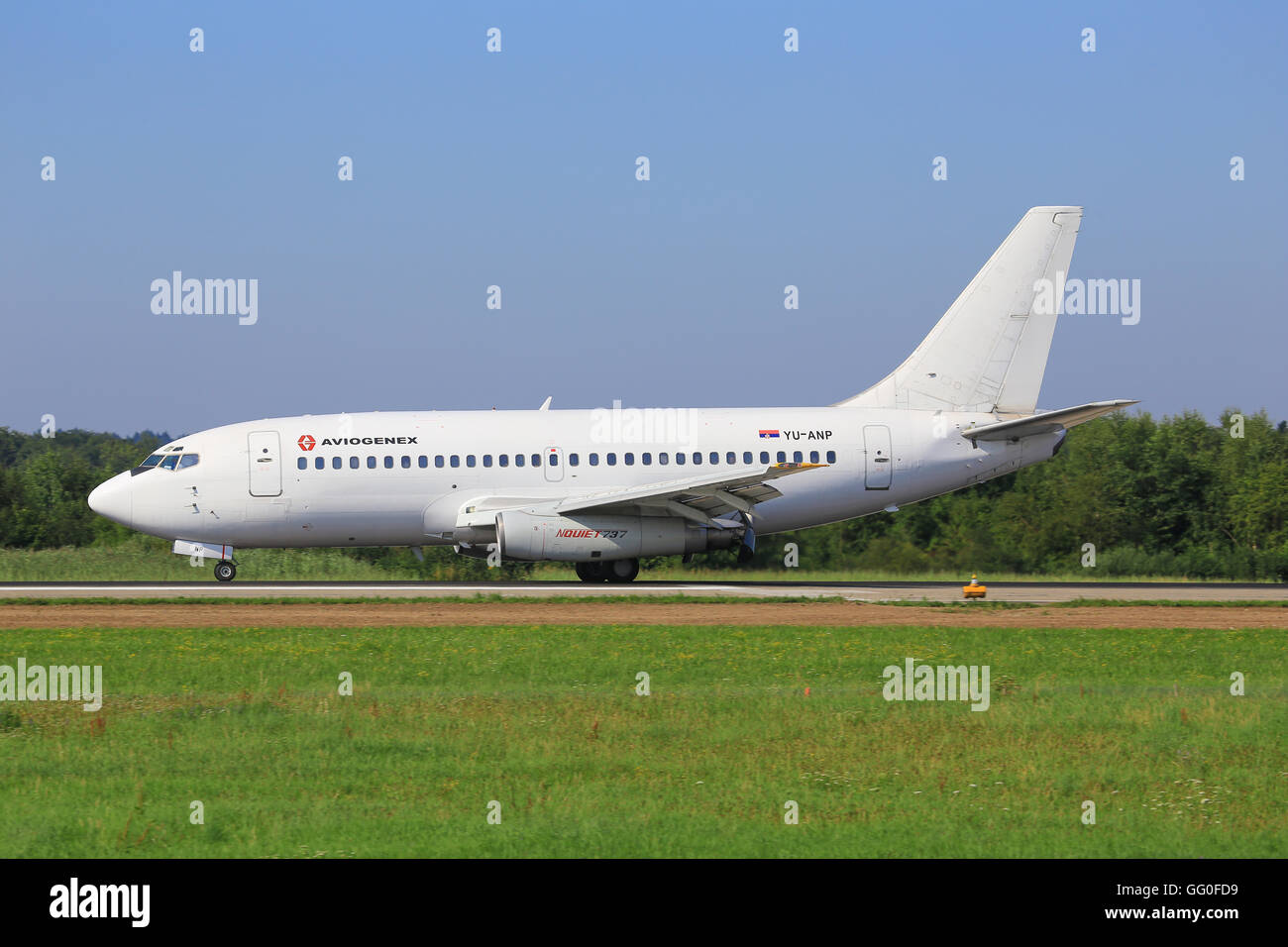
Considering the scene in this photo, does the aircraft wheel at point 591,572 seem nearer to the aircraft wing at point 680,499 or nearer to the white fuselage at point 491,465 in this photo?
the aircraft wing at point 680,499

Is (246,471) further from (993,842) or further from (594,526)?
(993,842)

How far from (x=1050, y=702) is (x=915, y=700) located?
1.55 metres

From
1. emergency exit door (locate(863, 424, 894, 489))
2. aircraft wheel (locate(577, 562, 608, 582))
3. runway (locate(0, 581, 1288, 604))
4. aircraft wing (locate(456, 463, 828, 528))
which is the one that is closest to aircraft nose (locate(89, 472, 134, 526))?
runway (locate(0, 581, 1288, 604))

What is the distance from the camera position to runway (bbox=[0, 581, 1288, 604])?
30.1 m

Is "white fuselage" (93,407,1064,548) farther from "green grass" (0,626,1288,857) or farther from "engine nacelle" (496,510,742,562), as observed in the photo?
"green grass" (0,626,1288,857)

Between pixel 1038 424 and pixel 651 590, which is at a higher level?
pixel 1038 424

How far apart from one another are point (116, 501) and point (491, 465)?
9.12m

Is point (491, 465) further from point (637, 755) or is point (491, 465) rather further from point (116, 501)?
point (637, 755)

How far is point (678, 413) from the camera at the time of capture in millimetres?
35188

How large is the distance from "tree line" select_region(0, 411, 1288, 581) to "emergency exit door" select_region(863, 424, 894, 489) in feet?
24.4

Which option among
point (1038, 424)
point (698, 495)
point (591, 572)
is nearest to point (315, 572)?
point (591, 572)

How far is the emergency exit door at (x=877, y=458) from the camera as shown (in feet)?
115

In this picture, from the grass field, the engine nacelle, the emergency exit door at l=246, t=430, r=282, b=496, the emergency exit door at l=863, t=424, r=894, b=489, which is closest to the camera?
the engine nacelle

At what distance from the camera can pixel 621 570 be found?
113 ft
